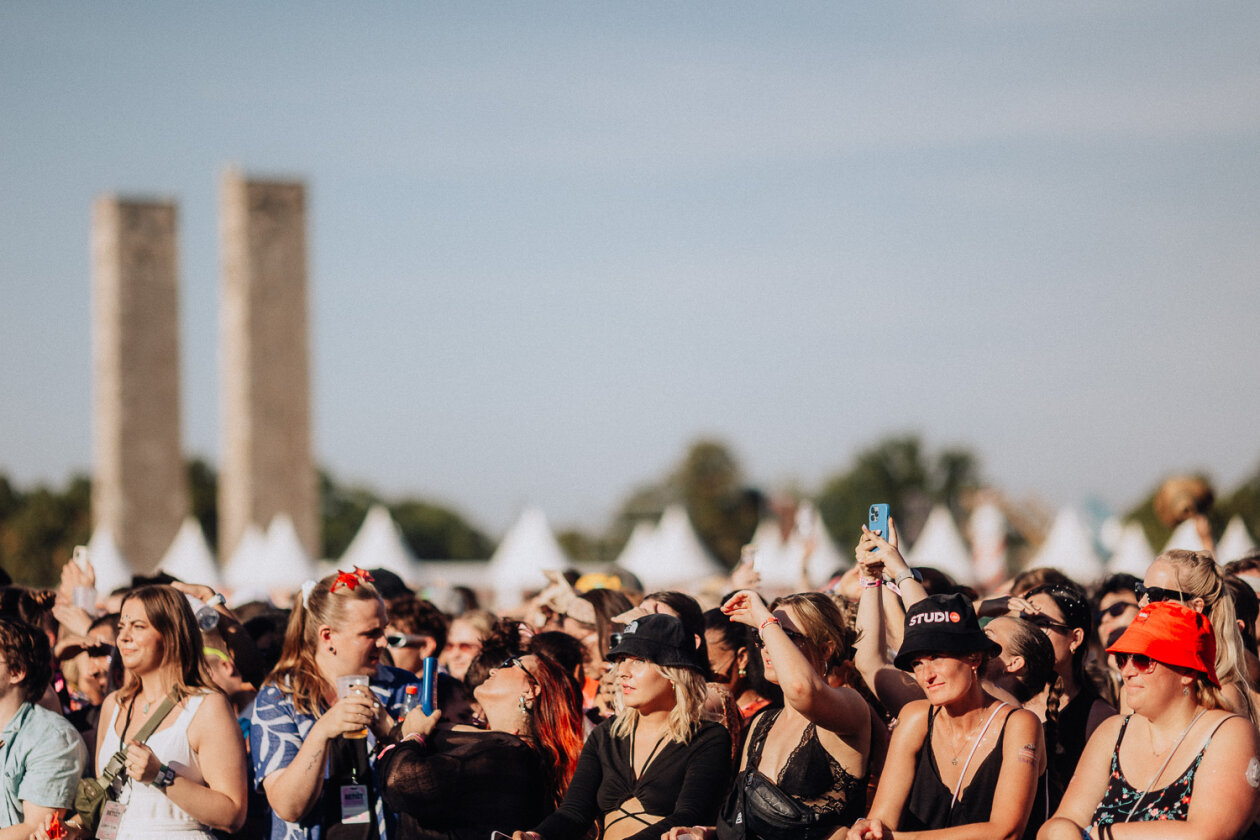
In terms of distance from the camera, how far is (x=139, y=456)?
3522 centimetres

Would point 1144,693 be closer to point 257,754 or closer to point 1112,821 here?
point 1112,821

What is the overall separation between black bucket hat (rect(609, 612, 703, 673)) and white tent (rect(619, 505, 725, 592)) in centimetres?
1823

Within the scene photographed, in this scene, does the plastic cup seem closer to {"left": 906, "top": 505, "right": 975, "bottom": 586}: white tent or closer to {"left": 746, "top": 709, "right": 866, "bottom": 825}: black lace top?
{"left": 746, "top": 709, "right": 866, "bottom": 825}: black lace top

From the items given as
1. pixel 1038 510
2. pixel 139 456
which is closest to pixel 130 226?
pixel 139 456

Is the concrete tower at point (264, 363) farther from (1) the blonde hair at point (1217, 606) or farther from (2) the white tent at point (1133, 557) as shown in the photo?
(1) the blonde hair at point (1217, 606)

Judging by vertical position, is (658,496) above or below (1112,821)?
below

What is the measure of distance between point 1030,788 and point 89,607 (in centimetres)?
455

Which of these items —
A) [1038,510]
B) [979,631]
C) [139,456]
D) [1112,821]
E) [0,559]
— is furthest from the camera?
[1038,510]

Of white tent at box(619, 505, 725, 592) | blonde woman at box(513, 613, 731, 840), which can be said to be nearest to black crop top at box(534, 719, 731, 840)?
blonde woman at box(513, 613, 731, 840)

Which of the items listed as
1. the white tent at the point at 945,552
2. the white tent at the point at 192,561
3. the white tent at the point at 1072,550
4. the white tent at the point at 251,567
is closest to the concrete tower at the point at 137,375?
the white tent at the point at 251,567

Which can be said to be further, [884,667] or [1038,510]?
[1038,510]

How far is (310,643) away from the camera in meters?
4.95

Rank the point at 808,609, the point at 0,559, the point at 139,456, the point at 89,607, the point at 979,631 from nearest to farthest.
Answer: the point at 979,631
the point at 808,609
the point at 89,607
the point at 139,456
the point at 0,559

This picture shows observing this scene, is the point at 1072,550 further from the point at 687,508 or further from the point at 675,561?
the point at 687,508
